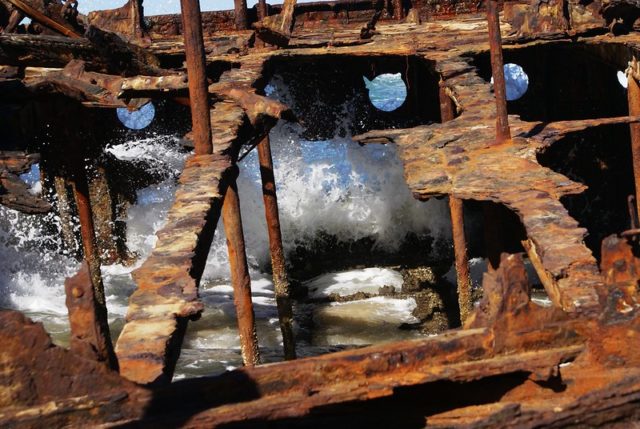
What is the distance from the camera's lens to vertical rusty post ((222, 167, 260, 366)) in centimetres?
877

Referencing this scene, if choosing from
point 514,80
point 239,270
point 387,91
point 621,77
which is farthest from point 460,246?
point 387,91

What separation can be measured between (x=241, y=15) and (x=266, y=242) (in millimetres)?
4782

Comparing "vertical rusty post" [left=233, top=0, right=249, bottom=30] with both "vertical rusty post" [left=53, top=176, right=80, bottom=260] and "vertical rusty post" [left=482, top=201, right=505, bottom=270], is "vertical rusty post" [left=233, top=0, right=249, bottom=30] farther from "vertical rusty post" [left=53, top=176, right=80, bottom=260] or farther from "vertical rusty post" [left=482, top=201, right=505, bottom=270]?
"vertical rusty post" [left=482, top=201, right=505, bottom=270]

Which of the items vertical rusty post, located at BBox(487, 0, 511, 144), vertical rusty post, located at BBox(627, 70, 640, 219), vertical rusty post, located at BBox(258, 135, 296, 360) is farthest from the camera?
vertical rusty post, located at BBox(258, 135, 296, 360)

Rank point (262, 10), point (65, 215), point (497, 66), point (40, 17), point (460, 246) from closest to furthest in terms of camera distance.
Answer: point (497, 66)
point (460, 246)
point (40, 17)
point (262, 10)
point (65, 215)

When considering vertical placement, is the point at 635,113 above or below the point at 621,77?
above

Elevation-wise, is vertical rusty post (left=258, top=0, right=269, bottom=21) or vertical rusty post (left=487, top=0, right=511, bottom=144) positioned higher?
vertical rusty post (left=258, top=0, right=269, bottom=21)

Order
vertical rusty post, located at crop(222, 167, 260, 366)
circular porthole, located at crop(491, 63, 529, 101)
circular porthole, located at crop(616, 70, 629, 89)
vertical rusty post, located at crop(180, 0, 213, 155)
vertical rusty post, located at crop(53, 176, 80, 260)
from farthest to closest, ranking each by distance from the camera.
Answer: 1. circular porthole, located at crop(491, 63, 529, 101)
2. vertical rusty post, located at crop(53, 176, 80, 260)
3. circular porthole, located at crop(616, 70, 629, 89)
4. vertical rusty post, located at crop(222, 167, 260, 366)
5. vertical rusty post, located at crop(180, 0, 213, 155)

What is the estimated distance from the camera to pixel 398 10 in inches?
585

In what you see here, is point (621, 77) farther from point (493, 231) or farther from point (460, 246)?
point (493, 231)

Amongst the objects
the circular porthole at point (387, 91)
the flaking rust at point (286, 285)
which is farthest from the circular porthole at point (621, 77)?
the circular porthole at point (387, 91)

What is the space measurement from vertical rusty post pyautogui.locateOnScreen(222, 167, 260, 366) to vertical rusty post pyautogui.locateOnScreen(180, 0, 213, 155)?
0.56 metres

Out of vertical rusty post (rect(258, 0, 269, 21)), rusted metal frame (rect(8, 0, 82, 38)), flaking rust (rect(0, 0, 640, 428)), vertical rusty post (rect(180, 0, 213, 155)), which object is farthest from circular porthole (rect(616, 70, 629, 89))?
rusted metal frame (rect(8, 0, 82, 38))

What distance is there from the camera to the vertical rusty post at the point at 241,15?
14227 millimetres
